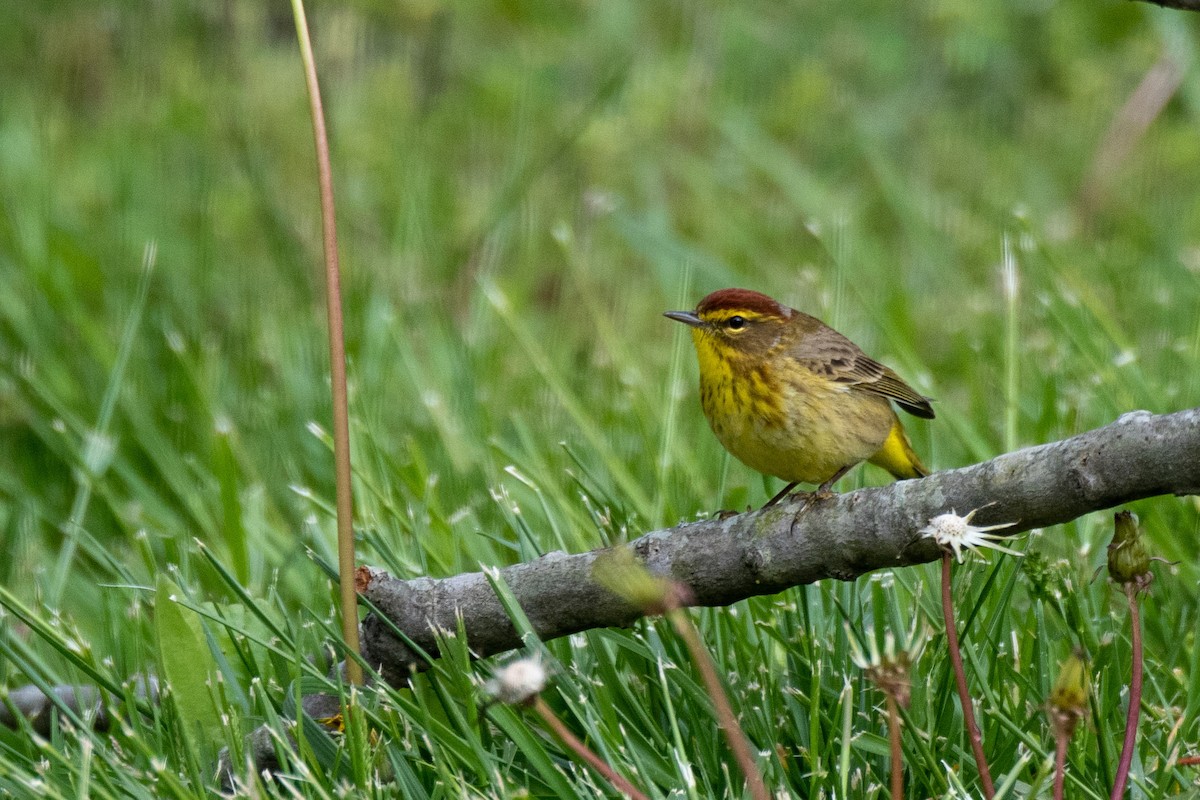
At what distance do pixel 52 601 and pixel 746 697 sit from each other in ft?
5.16

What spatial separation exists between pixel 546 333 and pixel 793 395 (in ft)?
6.59

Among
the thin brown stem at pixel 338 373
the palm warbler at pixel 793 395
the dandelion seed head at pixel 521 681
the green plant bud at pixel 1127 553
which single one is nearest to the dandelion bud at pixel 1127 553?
the green plant bud at pixel 1127 553

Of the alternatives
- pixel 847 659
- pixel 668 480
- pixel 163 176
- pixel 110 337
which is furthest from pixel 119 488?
pixel 847 659

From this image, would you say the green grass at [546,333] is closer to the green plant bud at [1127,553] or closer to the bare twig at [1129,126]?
the bare twig at [1129,126]

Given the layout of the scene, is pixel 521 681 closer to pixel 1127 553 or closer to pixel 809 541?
pixel 809 541

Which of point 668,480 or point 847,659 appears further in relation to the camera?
point 668,480

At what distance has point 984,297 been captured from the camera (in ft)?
16.4

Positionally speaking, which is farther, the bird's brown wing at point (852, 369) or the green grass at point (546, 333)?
the bird's brown wing at point (852, 369)

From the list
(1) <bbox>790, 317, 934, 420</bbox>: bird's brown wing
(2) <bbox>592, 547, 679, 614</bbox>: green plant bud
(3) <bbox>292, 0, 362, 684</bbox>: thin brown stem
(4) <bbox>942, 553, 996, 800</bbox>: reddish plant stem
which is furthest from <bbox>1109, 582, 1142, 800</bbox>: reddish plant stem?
(1) <bbox>790, 317, 934, 420</bbox>: bird's brown wing

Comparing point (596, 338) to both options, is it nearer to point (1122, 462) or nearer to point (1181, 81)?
point (1181, 81)

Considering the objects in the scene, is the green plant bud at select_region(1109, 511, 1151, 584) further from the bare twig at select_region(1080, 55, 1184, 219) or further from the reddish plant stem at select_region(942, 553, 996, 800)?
the bare twig at select_region(1080, 55, 1184, 219)

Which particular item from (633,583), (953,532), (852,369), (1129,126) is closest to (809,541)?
(953,532)

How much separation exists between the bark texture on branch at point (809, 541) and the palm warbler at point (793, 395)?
487mm

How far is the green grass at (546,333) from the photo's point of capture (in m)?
2.35
